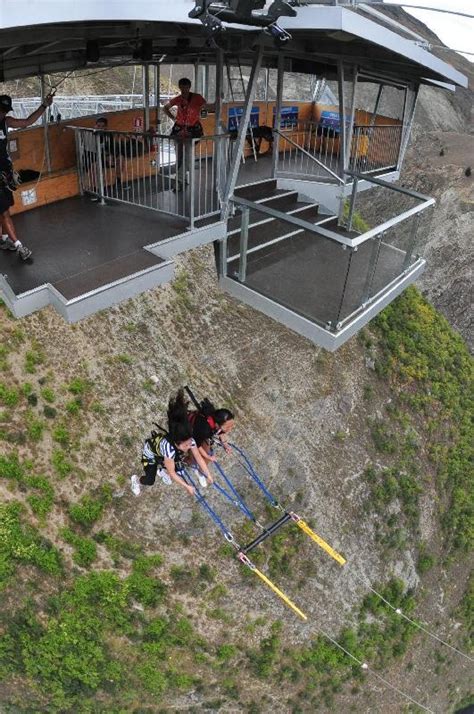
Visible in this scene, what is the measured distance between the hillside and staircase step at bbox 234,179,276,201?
2.10 meters

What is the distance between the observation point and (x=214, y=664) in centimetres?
904

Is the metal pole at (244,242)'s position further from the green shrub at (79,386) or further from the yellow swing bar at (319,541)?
the yellow swing bar at (319,541)

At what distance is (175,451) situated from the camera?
6.23 m

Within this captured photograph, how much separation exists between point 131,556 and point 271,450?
3.66 meters

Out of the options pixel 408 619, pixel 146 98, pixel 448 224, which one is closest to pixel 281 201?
pixel 146 98

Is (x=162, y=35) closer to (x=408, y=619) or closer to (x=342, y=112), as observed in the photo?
(x=342, y=112)

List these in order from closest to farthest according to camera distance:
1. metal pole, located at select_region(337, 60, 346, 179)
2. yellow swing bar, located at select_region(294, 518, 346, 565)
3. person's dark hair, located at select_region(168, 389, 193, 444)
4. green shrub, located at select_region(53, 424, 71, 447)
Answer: person's dark hair, located at select_region(168, 389, 193, 444)
yellow swing bar, located at select_region(294, 518, 346, 565)
green shrub, located at select_region(53, 424, 71, 447)
metal pole, located at select_region(337, 60, 346, 179)

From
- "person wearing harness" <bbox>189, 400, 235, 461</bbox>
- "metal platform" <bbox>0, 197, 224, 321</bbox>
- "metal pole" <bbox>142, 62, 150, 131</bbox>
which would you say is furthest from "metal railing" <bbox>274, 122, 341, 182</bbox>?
"person wearing harness" <bbox>189, 400, 235, 461</bbox>

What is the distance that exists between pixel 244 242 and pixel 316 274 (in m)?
1.36

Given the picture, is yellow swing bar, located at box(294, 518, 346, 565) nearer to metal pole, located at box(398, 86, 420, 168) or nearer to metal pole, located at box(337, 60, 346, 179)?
metal pole, located at box(337, 60, 346, 179)

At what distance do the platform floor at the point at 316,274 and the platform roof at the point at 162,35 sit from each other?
106 inches

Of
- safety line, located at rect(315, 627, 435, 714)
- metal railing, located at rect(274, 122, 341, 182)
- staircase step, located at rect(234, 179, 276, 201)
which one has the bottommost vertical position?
safety line, located at rect(315, 627, 435, 714)

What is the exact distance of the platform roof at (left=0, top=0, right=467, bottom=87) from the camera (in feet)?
17.6

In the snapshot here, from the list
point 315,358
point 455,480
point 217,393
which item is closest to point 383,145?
point 315,358
